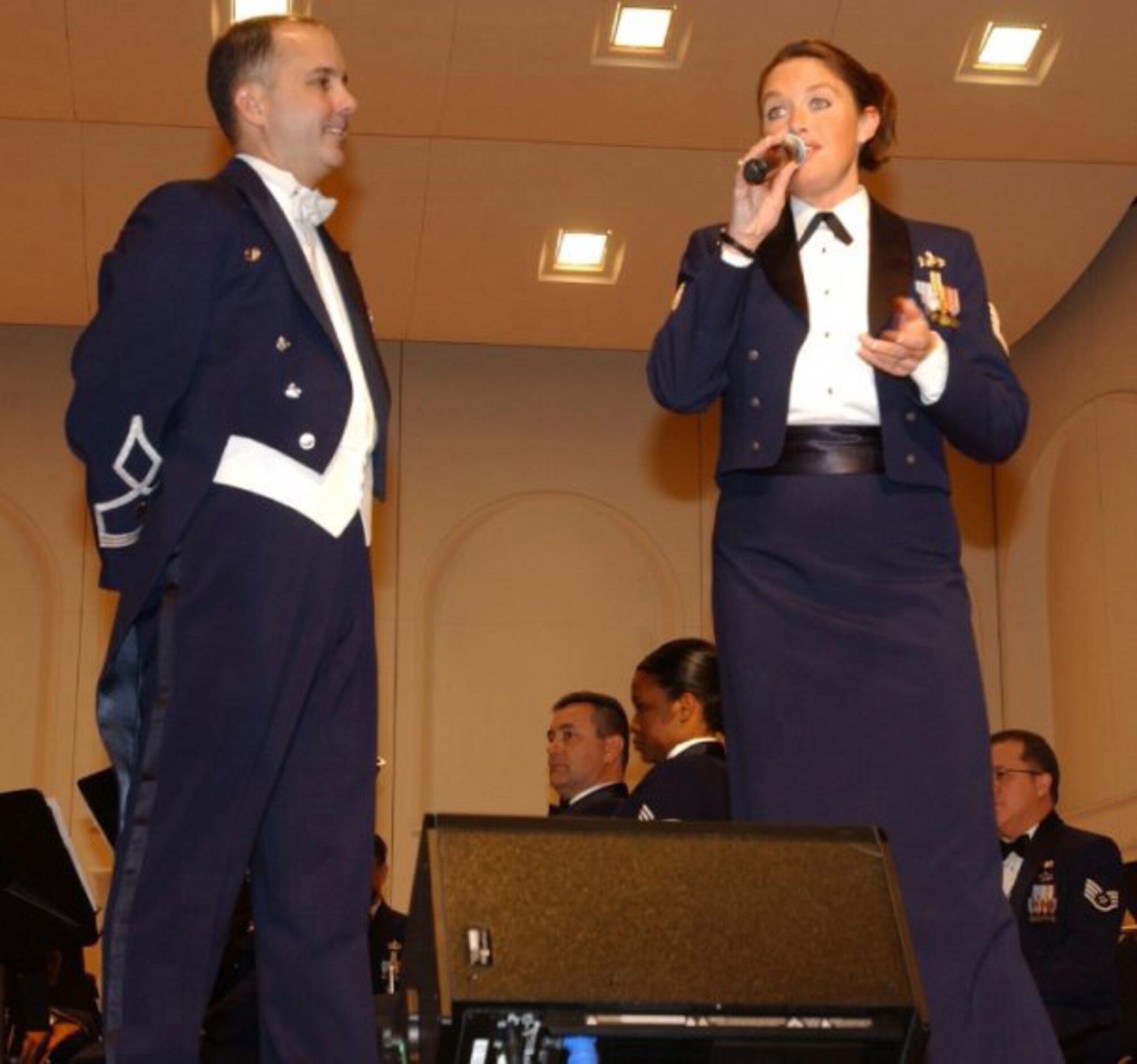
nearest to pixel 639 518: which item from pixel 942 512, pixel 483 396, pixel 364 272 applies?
pixel 483 396

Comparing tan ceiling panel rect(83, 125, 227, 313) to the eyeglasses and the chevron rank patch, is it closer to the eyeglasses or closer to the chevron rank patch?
the eyeglasses

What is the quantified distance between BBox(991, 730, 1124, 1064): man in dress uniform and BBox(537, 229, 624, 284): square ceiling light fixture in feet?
9.59

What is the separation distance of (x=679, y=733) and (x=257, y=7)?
3.01 metres

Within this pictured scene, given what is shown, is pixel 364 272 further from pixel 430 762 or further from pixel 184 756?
pixel 184 756

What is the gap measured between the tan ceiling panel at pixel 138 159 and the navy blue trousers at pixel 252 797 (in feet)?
16.2

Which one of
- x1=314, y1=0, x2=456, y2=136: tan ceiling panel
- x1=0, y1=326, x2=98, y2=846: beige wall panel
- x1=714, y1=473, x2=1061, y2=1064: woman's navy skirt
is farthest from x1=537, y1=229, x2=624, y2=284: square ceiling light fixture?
x1=714, y1=473, x2=1061, y2=1064: woman's navy skirt

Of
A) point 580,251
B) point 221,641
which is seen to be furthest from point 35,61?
point 221,641

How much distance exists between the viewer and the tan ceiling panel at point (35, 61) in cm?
671

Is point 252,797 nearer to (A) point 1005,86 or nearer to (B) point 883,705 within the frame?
(B) point 883,705

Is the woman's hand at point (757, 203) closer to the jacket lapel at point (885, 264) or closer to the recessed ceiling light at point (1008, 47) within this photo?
the jacket lapel at point (885, 264)

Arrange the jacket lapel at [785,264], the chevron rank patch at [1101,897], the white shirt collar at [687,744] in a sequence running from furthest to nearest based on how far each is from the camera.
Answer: the chevron rank patch at [1101,897], the white shirt collar at [687,744], the jacket lapel at [785,264]

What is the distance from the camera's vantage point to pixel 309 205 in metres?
3.03

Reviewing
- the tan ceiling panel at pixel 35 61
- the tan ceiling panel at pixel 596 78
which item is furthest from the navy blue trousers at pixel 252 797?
the tan ceiling panel at pixel 35 61

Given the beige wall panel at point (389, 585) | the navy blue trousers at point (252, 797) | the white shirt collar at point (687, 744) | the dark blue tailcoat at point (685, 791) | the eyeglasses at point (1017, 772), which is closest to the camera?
the navy blue trousers at point (252, 797)
